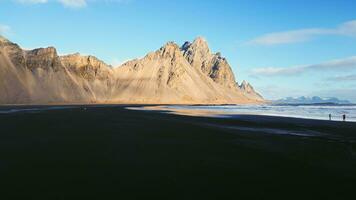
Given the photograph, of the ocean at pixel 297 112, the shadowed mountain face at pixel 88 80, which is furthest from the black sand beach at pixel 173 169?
the shadowed mountain face at pixel 88 80

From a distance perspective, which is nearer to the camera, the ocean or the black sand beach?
the black sand beach

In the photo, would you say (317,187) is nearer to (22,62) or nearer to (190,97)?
(22,62)

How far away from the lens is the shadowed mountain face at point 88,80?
114625 mm

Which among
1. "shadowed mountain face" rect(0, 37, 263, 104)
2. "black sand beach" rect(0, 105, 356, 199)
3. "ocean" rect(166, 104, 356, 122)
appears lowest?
"black sand beach" rect(0, 105, 356, 199)

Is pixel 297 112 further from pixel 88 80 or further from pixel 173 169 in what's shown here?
pixel 88 80

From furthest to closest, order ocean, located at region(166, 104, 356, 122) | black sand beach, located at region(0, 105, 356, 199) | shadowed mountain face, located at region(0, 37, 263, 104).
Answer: shadowed mountain face, located at region(0, 37, 263, 104) → ocean, located at region(166, 104, 356, 122) → black sand beach, located at region(0, 105, 356, 199)

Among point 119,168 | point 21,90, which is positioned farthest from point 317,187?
point 21,90

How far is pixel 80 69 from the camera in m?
159

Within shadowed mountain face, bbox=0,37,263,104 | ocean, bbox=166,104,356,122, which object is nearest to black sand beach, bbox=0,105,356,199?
ocean, bbox=166,104,356,122

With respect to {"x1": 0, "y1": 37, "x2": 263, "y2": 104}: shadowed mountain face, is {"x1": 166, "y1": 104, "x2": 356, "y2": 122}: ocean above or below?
below

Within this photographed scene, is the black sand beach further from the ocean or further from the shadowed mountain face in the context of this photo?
the shadowed mountain face

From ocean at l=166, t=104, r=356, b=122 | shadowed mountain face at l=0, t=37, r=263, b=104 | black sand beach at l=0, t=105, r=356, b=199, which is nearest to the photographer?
black sand beach at l=0, t=105, r=356, b=199

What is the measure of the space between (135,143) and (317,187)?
36.6 ft

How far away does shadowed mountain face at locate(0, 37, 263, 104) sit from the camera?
11462cm
